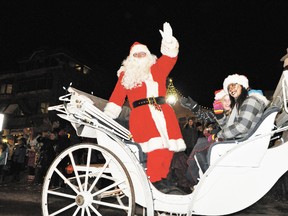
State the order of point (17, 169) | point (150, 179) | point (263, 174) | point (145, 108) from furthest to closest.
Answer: point (17, 169), point (145, 108), point (150, 179), point (263, 174)

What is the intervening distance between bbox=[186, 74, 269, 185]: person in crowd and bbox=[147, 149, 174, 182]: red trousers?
0.25 metres

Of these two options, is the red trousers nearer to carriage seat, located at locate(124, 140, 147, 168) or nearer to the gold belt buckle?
carriage seat, located at locate(124, 140, 147, 168)

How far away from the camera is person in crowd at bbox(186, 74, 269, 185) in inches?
93.7

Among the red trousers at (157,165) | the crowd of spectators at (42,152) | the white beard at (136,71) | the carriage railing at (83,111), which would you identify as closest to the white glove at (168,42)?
the white beard at (136,71)

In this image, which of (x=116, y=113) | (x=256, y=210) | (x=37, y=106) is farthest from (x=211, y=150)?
(x=37, y=106)

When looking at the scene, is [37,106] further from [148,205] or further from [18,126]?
[148,205]

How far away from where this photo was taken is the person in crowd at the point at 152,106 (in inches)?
110

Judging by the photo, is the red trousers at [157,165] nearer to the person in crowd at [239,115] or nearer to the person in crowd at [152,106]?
the person in crowd at [152,106]

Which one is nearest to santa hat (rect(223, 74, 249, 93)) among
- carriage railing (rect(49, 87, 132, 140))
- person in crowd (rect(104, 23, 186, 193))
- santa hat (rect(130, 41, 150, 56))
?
person in crowd (rect(104, 23, 186, 193))

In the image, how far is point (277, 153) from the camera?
2.30 metres

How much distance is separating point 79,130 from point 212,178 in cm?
157

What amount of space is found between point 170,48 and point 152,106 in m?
0.75

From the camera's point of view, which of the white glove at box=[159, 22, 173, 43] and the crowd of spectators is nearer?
the white glove at box=[159, 22, 173, 43]

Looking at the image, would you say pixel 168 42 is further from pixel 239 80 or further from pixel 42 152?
pixel 42 152
